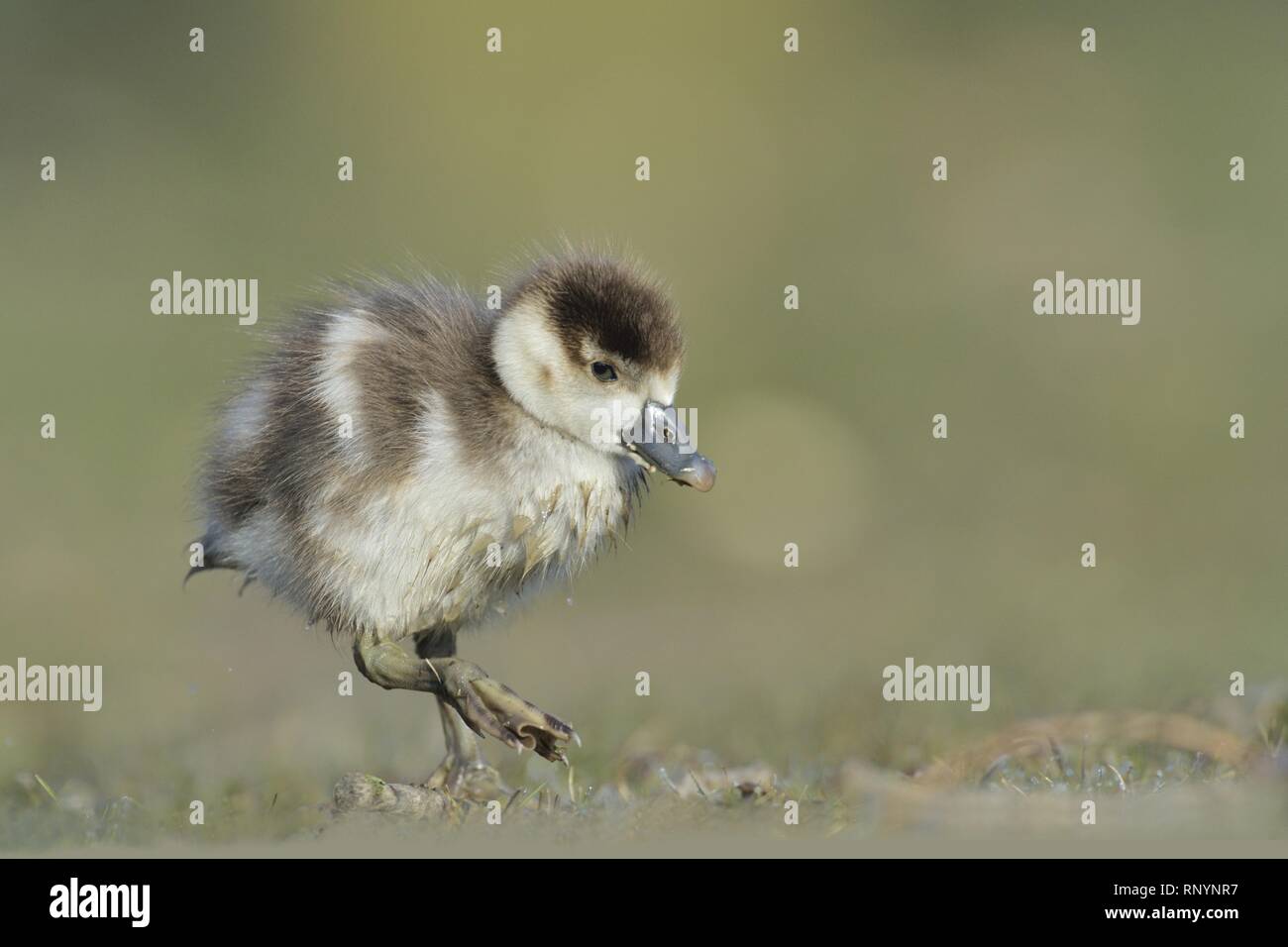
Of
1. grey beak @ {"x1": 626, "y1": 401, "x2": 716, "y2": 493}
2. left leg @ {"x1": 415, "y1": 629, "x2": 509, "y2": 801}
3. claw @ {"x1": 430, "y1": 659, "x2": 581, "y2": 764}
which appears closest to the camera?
claw @ {"x1": 430, "y1": 659, "x2": 581, "y2": 764}

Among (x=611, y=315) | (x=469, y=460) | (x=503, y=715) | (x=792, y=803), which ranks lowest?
(x=792, y=803)

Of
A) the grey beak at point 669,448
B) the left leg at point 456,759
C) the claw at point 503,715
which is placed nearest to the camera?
the claw at point 503,715

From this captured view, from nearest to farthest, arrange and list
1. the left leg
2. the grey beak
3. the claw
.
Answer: the claw
the grey beak
the left leg

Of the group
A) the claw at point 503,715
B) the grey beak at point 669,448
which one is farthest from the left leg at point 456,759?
the grey beak at point 669,448

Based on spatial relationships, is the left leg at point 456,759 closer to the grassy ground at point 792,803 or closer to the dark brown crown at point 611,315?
the grassy ground at point 792,803

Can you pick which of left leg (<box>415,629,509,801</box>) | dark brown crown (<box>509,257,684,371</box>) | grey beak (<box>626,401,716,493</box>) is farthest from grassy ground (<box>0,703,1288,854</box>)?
dark brown crown (<box>509,257,684,371</box>)

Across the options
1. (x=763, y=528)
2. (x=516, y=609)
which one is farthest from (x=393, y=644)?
(x=763, y=528)

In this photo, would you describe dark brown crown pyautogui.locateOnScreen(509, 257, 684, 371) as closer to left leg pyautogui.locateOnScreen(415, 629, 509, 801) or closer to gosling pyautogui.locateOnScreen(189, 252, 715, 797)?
gosling pyautogui.locateOnScreen(189, 252, 715, 797)

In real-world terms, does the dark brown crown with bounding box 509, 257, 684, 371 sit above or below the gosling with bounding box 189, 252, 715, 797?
above

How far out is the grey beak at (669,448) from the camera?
368cm

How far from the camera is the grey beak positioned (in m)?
3.68

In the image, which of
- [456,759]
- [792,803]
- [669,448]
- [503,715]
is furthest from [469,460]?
[792,803]

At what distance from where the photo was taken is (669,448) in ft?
12.2

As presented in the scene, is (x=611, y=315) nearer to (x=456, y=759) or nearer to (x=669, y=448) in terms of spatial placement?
(x=669, y=448)
